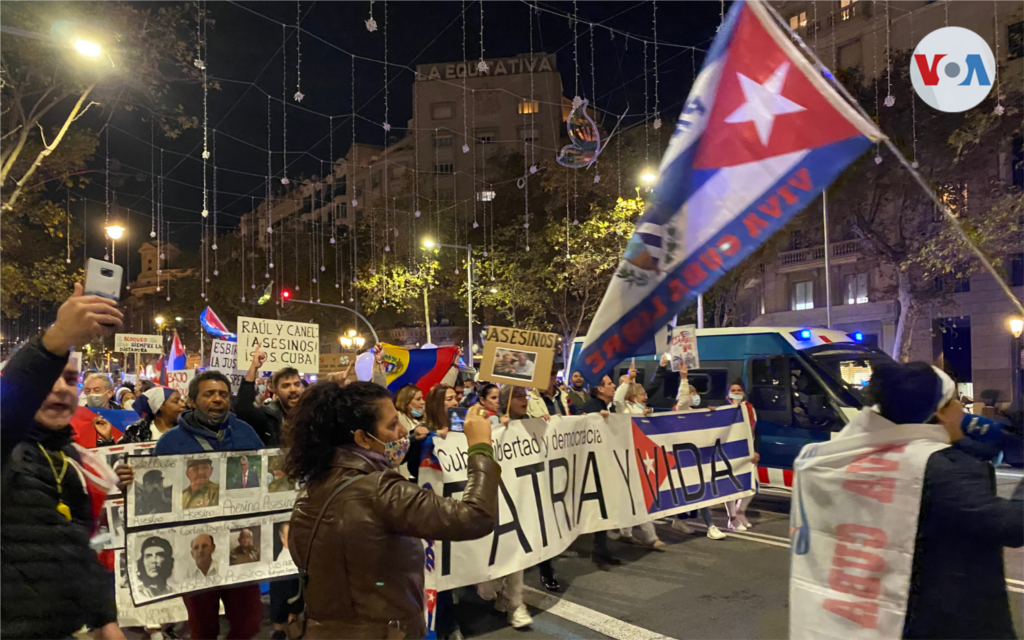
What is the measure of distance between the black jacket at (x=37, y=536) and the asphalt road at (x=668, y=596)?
3247mm

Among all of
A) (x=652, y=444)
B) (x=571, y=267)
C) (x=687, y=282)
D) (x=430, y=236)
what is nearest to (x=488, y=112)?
(x=430, y=236)

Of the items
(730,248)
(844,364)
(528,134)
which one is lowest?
(844,364)

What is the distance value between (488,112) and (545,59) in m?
6.32

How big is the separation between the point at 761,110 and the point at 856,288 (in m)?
30.2

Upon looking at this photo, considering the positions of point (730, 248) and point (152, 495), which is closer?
point (730, 248)

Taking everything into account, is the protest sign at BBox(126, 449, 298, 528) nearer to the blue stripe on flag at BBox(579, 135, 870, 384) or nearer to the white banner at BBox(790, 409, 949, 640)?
the blue stripe on flag at BBox(579, 135, 870, 384)

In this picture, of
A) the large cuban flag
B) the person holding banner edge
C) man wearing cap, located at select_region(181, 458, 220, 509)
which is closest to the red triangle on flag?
the large cuban flag

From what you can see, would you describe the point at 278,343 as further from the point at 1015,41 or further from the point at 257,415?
the point at 1015,41

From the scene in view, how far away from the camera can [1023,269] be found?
23.4 m

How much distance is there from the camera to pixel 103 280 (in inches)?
77.2

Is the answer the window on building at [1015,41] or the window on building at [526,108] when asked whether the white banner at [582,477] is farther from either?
the window on building at [526,108]

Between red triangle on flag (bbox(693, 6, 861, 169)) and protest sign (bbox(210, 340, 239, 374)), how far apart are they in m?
8.56

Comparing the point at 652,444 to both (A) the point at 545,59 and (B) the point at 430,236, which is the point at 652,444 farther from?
(A) the point at 545,59

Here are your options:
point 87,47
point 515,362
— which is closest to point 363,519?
point 515,362
